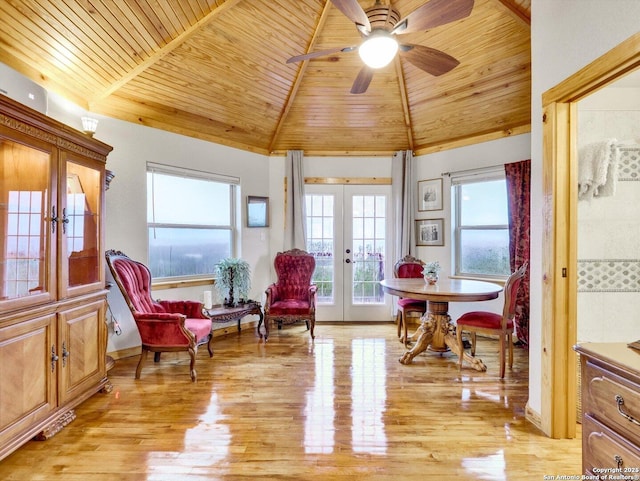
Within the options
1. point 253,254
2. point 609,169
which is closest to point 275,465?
point 609,169

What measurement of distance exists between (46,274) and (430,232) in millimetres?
4442

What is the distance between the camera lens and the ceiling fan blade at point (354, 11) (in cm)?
212

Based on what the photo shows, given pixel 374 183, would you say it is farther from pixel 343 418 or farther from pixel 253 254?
pixel 343 418

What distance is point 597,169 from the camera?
7.82ft

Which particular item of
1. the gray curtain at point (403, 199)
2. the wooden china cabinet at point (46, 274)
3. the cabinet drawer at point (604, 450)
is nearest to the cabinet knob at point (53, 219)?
the wooden china cabinet at point (46, 274)

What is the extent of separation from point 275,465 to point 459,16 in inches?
115

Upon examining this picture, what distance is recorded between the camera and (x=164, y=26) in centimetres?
318

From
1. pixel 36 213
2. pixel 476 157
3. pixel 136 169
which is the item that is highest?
pixel 476 157

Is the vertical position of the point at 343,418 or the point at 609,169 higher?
the point at 609,169

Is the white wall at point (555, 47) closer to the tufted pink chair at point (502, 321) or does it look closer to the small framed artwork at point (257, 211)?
the tufted pink chair at point (502, 321)

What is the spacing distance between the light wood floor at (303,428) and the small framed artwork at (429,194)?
7.54 feet

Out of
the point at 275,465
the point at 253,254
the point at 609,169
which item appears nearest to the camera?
the point at 275,465

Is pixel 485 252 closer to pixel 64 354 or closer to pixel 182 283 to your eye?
pixel 182 283

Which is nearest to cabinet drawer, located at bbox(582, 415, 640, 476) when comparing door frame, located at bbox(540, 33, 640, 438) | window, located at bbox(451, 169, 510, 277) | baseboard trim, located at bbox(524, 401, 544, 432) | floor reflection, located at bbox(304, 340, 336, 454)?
door frame, located at bbox(540, 33, 640, 438)
